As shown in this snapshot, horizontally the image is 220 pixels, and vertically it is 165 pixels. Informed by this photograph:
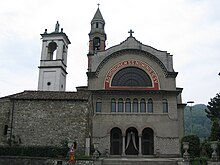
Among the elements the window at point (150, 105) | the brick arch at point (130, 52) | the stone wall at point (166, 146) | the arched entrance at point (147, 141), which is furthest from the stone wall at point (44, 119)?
the stone wall at point (166, 146)

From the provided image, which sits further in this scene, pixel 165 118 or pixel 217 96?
pixel 217 96

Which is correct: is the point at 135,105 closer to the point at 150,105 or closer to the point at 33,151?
the point at 150,105

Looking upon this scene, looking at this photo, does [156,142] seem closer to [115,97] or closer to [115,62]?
[115,97]

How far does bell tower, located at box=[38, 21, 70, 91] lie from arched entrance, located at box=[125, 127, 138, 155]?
14.2 metres

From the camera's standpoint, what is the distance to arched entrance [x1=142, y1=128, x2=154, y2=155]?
38719mm

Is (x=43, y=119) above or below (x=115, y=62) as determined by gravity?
below

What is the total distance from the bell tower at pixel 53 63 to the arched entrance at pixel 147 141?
626 inches

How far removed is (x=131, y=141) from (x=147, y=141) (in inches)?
88.3

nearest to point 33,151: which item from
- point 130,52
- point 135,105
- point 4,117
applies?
point 4,117

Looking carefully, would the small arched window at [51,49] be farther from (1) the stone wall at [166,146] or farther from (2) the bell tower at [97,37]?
(1) the stone wall at [166,146]

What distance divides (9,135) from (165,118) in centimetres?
2004

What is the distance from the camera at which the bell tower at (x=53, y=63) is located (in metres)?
46.4

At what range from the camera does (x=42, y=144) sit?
29.5m

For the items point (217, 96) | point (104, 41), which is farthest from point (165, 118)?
point (104, 41)
